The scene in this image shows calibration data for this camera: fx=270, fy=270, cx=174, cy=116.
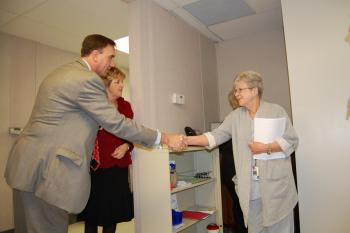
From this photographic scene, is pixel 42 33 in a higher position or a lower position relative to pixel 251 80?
higher

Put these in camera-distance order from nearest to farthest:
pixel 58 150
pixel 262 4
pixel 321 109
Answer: pixel 58 150, pixel 321 109, pixel 262 4

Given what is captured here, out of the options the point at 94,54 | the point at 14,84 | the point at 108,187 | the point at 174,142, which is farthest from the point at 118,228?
the point at 94,54

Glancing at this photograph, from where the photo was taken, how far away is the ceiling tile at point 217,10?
110 inches

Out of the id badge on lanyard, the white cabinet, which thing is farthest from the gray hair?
the white cabinet

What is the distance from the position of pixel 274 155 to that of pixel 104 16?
2.29 meters

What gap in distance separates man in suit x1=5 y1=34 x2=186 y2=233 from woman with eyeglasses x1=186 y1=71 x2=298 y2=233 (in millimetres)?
945

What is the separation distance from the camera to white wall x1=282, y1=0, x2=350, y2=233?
7.00 feet

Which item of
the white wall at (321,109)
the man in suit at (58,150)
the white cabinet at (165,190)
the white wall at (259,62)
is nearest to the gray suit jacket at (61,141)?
the man in suit at (58,150)

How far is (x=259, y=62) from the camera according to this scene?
360cm

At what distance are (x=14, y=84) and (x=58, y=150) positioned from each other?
8.39 ft

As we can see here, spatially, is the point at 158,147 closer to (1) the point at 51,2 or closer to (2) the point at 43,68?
(1) the point at 51,2

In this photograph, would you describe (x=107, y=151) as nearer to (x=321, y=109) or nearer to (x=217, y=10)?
(x=321, y=109)

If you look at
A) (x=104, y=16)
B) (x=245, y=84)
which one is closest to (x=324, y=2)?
(x=245, y=84)

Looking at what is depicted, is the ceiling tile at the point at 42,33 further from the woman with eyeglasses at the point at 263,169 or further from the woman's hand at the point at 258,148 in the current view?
the woman's hand at the point at 258,148
